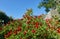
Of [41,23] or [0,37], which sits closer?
[41,23]

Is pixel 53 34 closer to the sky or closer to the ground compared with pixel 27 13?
closer to the ground

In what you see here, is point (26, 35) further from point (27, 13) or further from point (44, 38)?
point (27, 13)

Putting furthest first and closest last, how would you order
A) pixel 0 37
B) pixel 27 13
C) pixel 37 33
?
pixel 0 37, pixel 27 13, pixel 37 33

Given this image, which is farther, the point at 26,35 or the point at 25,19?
the point at 25,19

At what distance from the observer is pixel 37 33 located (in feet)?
40.2

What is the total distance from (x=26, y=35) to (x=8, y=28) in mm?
2464

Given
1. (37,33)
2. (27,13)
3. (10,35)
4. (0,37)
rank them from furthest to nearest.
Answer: (0,37), (27,13), (10,35), (37,33)

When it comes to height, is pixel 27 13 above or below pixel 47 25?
above

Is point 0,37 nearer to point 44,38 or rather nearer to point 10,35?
point 10,35

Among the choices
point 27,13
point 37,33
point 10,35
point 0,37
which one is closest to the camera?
point 37,33

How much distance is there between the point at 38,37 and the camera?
12422 mm

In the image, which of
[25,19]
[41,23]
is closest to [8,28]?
[25,19]

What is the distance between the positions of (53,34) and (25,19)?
68.1 inches

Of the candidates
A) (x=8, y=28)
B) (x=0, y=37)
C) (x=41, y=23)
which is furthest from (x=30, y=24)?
(x=0, y=37)
